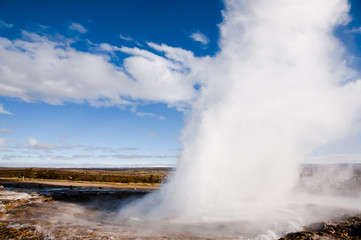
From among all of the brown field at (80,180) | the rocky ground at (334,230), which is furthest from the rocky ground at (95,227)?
the brown field at (80,180)

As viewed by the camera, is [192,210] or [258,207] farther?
[258,207]

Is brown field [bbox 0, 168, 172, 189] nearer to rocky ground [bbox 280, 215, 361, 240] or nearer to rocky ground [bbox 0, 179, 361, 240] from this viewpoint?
rocky ground [bbox 0, 179, 361, 240]

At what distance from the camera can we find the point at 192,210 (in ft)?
42.2

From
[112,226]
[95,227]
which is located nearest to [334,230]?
[112,226]

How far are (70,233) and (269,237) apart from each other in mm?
7124

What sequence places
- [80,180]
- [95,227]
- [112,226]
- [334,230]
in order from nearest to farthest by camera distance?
[334,230] → [95,227] → [112,226] → [80,180]

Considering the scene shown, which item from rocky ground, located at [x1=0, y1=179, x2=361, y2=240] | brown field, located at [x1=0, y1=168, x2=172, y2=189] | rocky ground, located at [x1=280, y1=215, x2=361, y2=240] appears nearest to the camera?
rocky ground, located at [x1=0, y1=179, x2=361, y2=240]

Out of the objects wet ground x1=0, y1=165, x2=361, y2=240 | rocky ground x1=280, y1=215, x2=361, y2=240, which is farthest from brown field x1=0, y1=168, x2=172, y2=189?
rocky ground x1=280, y1=215, x2=361, y2=240

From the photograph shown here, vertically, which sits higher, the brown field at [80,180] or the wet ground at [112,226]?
the wet ground at [112,226]

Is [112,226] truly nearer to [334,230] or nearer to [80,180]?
[334,230]

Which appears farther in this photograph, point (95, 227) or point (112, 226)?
point (112, 226)

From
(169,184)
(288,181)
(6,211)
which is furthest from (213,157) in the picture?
(6,211)

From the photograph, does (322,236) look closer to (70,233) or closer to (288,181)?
(70,233)

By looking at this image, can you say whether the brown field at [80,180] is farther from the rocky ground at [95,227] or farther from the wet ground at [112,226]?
the rocky ground at [95,227]
